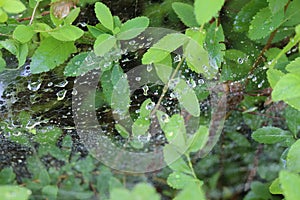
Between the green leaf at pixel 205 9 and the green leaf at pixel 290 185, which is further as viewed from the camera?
the green leaf at pixel 205 9

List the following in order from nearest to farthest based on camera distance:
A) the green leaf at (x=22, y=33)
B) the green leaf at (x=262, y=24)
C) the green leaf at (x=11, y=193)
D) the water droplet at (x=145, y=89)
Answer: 1. the green leaf at (x=11, y=193)
2. the green leaf at (x=22, y=33)
3. the green leaf at (x=262, y=24)
4. the water droplet at (x=145, y=89)

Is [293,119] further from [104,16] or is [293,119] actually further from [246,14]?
[104,16]

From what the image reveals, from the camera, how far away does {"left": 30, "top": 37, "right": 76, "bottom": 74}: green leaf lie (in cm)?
111

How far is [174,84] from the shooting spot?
3.74 feet

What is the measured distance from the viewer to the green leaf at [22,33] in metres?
1.03

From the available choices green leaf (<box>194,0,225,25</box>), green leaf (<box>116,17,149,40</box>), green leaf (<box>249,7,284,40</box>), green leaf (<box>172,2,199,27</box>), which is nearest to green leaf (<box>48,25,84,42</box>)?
green leaf (<box>116,17,149,40</box>)

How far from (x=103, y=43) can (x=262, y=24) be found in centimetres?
44

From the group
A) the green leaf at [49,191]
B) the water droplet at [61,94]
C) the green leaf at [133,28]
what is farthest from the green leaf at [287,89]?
the green leaf at [49,191]

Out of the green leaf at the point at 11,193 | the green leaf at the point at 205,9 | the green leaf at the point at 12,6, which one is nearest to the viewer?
the green leaf at the point at 11,193

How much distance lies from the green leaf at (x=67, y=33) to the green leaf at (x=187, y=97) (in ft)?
0.94

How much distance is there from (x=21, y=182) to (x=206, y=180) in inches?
33.3

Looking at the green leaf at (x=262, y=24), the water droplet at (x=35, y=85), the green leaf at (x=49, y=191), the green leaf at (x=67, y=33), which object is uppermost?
the green leaf at (x=67, y=33)

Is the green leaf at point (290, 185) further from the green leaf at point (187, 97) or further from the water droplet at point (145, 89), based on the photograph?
the water droplet at point (145, 89)

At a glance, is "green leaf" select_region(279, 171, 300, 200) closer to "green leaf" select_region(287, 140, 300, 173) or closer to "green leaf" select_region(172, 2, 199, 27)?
"green leaf" select_region(287, 140, 300, 173)
